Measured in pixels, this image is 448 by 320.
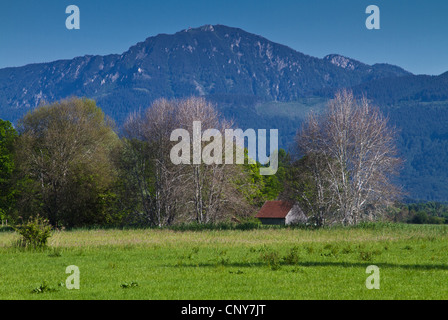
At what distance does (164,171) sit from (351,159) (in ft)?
62.0

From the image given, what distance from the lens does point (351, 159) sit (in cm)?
5297

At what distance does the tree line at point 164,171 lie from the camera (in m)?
52.7

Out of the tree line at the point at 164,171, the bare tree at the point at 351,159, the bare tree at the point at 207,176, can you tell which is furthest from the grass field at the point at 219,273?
the bare tree at the point at 207,176

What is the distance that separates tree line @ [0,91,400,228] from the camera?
52.7 m

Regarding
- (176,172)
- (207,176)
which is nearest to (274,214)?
(207,176)

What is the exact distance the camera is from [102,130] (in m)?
62.9

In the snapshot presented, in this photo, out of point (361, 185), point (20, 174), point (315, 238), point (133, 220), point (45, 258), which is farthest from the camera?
point (133, 220)

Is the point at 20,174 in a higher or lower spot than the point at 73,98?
lower

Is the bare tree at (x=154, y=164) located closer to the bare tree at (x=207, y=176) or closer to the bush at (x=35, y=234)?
the bare tree at (x=207, y=176)

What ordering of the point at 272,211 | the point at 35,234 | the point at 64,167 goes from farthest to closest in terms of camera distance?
the point at 272,211, the point at 64,167, the point at 35,234

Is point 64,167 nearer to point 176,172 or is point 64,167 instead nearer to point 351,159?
point 176,172
